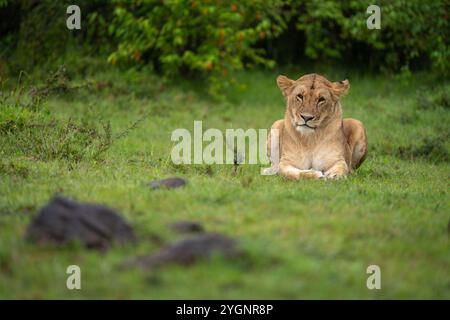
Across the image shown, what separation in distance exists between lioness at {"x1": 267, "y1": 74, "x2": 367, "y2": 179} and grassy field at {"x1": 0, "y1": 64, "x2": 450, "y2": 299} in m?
0.29

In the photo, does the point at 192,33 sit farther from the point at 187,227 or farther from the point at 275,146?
the point at 187,227

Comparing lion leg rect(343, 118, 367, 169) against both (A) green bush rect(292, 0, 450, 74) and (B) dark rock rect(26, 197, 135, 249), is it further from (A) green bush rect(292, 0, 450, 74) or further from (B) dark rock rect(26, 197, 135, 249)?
(A) green bush rect(292, 0, 450, 74)

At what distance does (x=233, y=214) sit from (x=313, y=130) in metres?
2.80

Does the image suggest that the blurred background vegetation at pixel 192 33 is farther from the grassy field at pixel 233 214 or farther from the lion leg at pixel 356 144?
the lion leg at pixel 356 144

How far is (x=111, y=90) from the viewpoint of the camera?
1409 centimetres

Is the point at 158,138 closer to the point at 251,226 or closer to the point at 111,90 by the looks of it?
the point at 111,90

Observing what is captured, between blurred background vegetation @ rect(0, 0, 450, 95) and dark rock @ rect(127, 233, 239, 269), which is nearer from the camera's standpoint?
dark rock @ rect(127, 233, 239, 269)

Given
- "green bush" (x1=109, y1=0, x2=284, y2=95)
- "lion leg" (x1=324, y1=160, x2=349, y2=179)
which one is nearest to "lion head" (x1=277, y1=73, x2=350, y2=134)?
"lion leg" (x1=324, y1=160, x2=349, y2=179)

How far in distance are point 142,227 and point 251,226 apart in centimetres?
78

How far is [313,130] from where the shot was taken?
8617 mm

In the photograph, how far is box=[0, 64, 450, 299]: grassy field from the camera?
4.70 metres

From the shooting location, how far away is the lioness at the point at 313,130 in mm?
8516

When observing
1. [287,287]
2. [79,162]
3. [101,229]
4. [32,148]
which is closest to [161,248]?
[101,229]

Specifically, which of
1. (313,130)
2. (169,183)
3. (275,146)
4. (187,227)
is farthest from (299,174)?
(187,227)
